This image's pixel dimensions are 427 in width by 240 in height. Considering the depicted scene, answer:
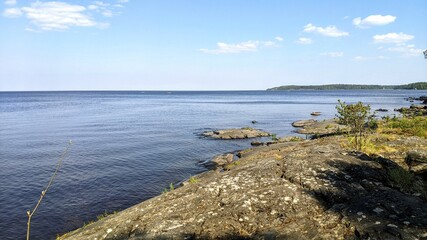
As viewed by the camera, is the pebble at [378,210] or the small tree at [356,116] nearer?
the pebble at [378,210]

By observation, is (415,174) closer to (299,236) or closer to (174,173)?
(299,236)

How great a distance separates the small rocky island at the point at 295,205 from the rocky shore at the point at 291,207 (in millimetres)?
18

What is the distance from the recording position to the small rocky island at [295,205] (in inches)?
273

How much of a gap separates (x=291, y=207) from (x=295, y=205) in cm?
14

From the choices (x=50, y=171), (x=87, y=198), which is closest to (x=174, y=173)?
(x=87, y=198)

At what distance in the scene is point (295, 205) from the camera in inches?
326

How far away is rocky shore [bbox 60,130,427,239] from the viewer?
6895mm

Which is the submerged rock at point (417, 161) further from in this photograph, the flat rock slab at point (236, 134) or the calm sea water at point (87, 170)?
the flat rock slab at point (236, 134)

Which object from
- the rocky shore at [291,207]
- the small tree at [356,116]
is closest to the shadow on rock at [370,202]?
the rocky shore at [291,207]

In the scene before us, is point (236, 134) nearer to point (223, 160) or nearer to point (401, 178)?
point (223, 160)

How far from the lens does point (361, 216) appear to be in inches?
279

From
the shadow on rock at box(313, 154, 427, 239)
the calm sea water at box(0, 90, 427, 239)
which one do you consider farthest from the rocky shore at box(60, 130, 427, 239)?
the calm sea water at box(0, 90, 427, 239)

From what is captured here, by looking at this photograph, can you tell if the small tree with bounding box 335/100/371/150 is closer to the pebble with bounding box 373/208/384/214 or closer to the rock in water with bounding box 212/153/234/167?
the pebble with bounding box 373/208/384/214

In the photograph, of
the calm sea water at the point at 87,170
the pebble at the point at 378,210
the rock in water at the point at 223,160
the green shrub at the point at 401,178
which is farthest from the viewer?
the rock in water at the point at 223,160
